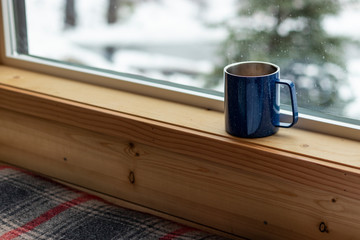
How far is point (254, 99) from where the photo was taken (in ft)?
3.33

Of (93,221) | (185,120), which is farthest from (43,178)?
(185,120)

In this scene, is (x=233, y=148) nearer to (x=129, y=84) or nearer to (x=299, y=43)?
(x=299, y=43)

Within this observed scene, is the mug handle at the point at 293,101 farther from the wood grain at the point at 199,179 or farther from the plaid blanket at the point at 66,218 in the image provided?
the plaid blanket at the point at 66,218

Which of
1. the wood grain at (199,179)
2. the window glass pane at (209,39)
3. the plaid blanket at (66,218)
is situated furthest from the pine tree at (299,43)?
the plaid blanket at (66,218)

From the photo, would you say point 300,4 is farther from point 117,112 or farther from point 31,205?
point 31,205

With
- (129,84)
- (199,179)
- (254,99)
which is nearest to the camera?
(254,99)

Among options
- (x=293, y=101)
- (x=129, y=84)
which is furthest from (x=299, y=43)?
(x=129, y=84)

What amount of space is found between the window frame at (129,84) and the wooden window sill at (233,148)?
0.02 meters

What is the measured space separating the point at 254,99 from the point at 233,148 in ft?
0.33

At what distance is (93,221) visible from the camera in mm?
1141

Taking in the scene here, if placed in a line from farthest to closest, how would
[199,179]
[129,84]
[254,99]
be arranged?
[129,84], [199,179], [254,99]

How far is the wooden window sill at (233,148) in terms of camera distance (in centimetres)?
98

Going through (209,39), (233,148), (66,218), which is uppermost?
(209,39)

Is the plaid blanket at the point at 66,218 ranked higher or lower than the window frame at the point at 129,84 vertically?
lower
